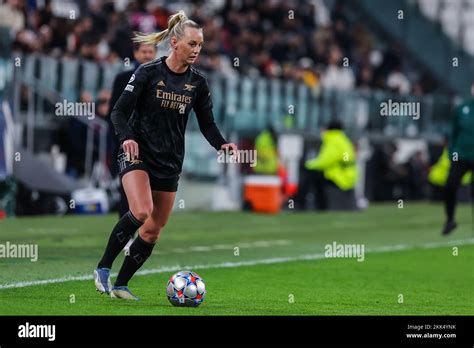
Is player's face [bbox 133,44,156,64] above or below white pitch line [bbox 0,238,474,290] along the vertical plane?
above

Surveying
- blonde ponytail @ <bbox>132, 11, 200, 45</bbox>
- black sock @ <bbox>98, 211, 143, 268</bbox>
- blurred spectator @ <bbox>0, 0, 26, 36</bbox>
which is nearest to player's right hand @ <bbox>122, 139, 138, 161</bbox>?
black sock @ <bbox>98, 211, 143, 268</bbox>

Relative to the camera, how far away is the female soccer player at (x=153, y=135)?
1070 centimetres

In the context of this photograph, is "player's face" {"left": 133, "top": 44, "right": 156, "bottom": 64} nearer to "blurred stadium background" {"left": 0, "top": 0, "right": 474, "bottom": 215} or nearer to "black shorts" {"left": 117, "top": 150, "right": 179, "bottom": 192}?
"blurred stadium background" {"left": 0, "top": 0, "right": 474, "bottom": 215}

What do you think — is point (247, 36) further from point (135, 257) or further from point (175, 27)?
point (135, 257)

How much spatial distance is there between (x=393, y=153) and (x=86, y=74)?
1128 centimetres

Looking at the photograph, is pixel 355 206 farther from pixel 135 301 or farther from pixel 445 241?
pixel 135 301

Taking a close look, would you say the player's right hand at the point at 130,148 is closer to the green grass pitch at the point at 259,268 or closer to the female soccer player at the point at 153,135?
the female soccer player at the point at 153,135

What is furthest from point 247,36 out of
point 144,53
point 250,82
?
point 144,53

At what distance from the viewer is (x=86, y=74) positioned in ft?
81.3

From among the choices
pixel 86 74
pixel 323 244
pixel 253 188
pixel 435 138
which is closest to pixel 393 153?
pixel 435 138

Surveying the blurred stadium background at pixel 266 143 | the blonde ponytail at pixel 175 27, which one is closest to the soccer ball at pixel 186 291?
the blurred stadium background at pixel 266 143

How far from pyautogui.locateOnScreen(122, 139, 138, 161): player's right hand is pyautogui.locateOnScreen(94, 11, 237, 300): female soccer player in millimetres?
141

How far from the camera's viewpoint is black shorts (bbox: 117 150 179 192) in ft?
35.2

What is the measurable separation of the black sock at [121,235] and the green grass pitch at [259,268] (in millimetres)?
372
